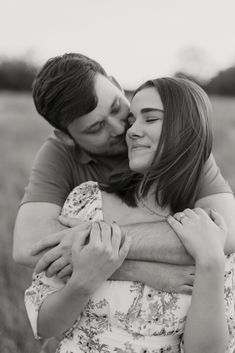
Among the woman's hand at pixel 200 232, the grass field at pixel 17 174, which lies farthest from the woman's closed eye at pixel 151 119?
the grass field at pixel 17 174

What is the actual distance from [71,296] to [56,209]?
675 millimetres

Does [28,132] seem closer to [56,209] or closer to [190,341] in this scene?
[56,209]

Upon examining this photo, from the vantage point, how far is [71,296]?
6.68ft

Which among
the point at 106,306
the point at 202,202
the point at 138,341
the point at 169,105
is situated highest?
the point at 169,105

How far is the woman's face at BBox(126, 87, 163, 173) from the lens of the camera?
89.4 inches

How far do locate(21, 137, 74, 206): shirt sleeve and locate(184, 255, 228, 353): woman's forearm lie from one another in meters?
0.94

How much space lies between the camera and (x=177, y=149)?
225 cm

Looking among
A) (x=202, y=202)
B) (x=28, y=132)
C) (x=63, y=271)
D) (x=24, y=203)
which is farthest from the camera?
(x=28, y=132)

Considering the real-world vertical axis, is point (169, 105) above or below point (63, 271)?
above

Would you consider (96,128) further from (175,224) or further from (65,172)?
(175,224)

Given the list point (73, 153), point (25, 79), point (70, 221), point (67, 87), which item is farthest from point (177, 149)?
point (25, 79)

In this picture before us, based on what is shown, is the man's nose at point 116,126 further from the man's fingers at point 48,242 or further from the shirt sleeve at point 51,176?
the man's fingers at point 48,242

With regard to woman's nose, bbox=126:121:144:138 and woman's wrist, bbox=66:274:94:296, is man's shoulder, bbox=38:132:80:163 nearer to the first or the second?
woman's nose, bbox=126:121:144:138

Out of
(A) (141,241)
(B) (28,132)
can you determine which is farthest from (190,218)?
(B) (28,132)
